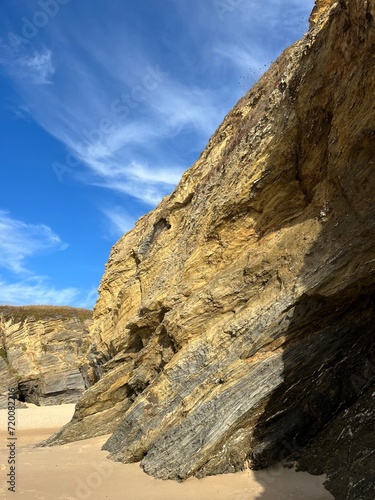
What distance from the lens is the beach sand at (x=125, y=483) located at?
879 centimetres

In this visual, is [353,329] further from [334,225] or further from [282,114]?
[282,114]

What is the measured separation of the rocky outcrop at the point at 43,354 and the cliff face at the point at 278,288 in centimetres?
2253

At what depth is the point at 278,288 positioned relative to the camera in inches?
460

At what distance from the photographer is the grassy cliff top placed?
42156 millimetres

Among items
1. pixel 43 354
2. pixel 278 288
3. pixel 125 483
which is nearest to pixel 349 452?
pixel 278 288

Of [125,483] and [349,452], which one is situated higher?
[125,483]

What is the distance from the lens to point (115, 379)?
57.3ft

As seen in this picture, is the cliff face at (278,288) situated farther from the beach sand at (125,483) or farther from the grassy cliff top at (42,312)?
the grassy cliff top at (42,312)

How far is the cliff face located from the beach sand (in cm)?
41

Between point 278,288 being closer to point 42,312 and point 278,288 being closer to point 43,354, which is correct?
point 43,354

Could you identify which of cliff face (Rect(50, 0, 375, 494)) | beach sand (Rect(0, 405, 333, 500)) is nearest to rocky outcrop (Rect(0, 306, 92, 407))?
beach sand (Rect(0, 405, 333, 500))

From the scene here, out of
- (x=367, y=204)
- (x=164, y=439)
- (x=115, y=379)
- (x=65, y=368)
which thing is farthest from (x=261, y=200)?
(x=65, y=368)

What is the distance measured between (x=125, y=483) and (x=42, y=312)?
117ft

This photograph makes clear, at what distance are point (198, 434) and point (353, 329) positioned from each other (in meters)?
4.90
